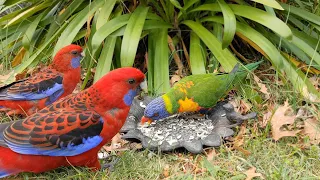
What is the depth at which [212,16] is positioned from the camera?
438 cm

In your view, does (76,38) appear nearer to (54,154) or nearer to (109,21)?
(109,21)

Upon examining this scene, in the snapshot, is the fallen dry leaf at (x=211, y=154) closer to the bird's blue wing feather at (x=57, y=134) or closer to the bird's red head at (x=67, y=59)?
the bird's blue wing feather at (x=57, y=134)

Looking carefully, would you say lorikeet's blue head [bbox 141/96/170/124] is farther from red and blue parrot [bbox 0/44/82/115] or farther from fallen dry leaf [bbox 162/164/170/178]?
red and blue parrot [bbox 0/44/82/115]

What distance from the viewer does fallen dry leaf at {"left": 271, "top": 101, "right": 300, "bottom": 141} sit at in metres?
3.37

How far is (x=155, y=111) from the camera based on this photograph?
3.48 meters

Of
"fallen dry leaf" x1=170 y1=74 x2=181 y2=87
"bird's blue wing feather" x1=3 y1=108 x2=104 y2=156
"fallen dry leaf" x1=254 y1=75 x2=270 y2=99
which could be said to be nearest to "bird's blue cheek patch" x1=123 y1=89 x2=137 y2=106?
"bird's blue wing feather" x1=3 y1=108 x2=104 y2=156

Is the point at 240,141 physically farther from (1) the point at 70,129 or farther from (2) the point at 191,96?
(1) the point at 70,129

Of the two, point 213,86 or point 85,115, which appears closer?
point 85,115

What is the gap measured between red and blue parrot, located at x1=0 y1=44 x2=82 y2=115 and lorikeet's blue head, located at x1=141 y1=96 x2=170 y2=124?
27.7 inches

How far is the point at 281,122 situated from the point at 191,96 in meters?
0.71

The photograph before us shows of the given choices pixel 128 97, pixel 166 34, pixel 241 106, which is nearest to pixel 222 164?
pixel 241 106

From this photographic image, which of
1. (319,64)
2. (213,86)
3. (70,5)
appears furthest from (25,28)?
(319,64)

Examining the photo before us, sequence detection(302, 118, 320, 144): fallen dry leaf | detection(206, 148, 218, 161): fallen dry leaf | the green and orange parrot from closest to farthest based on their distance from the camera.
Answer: detection(206, 148, 218, 161): fallen dry leaf < detection(302, 118, 320, 144): fallen dry leaf < the green and orange parrot

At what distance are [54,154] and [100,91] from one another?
487 mm
